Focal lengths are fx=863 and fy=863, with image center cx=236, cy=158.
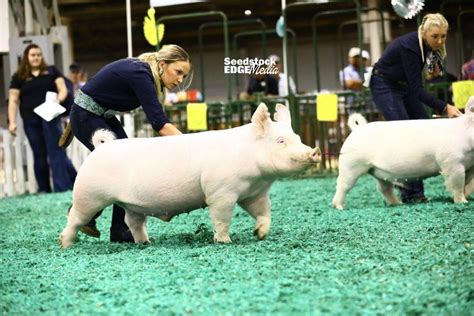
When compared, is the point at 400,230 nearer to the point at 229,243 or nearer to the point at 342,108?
the point at 229,243

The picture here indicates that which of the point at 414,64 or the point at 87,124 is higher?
the point at 414,64

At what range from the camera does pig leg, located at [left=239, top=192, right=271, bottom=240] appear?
14.6 feet

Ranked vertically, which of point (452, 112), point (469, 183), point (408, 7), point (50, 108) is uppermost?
point (408, 7)

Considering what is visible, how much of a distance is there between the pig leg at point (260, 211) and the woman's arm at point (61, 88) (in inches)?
191

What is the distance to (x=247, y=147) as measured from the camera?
4.35m

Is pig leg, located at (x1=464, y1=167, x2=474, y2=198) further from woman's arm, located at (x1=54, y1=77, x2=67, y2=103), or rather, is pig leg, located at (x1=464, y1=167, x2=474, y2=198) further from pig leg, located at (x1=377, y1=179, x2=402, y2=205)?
woman's arm, located at (x1=54, y1=77, x2=67, y2=103)

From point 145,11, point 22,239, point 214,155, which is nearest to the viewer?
point 214,155

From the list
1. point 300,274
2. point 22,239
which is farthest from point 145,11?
point 300,274

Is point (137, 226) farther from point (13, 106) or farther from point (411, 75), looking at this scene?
point (13, 106)

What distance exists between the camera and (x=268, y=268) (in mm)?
3477

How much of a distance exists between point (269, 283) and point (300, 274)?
0.22 m

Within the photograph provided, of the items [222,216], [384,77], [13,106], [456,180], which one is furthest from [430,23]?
[13,106]

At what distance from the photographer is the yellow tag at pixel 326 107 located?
852 cm

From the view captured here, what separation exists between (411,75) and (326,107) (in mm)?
2677
